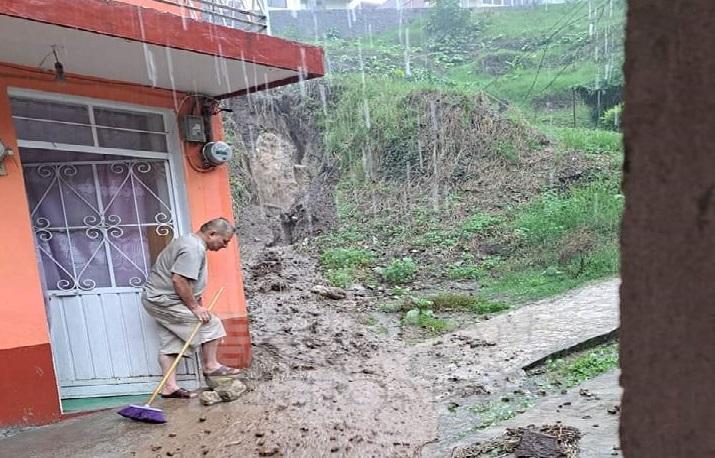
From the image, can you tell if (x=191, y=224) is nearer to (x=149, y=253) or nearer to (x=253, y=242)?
(x=149, y=253)

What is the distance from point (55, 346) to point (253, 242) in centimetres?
975

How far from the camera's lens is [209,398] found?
166 inches

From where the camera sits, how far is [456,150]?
16.9 metres

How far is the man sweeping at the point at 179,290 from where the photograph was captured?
13.5ft

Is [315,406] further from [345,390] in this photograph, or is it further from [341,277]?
[341,277]

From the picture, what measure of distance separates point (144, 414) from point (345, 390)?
5.42ft

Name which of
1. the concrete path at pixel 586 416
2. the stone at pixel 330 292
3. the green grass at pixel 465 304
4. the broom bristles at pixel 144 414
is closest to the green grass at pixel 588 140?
the green grass at pixel 465 304

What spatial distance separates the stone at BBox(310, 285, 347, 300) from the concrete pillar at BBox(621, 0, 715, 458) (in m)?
8.55

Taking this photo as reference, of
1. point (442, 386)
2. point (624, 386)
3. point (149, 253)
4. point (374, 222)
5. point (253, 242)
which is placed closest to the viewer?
point (624, 386)

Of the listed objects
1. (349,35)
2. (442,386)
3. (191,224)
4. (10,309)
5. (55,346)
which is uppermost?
(349,35)

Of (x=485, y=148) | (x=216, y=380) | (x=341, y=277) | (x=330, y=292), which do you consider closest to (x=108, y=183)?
(x=216, y=380)

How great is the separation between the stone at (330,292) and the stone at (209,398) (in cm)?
488

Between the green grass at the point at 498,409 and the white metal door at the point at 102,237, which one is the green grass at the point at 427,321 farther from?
the white metal door at the point at 102,237

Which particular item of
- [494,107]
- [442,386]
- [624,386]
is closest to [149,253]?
[442,386]
